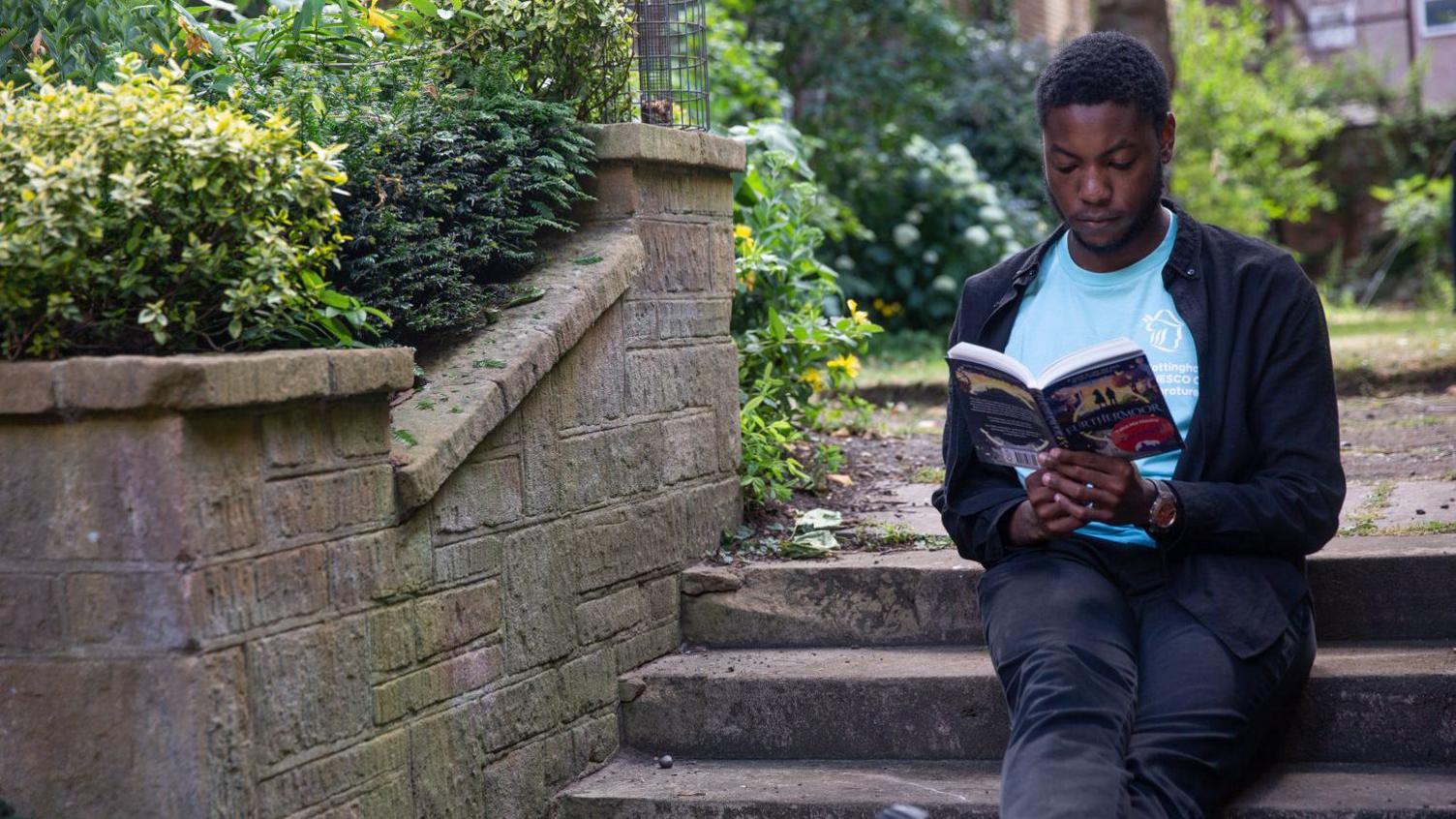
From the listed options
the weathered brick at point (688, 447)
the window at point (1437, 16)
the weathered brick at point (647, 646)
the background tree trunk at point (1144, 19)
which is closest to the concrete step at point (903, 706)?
the weathered brick at point (647, 646)

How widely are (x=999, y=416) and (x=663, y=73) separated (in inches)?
79.8

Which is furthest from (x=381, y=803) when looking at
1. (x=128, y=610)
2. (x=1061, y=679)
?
(x=1061, y=679)

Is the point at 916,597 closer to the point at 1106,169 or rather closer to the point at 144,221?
the point at 1106,169

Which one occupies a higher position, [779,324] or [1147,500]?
[779,324]

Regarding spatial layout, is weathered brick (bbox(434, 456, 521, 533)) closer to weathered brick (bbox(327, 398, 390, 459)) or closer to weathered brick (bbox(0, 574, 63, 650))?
weathered brick (bbox(327, 398, 390, 459))

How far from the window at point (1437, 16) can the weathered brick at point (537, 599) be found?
744 inches

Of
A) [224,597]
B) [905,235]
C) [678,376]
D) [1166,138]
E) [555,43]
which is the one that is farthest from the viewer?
[905,235]

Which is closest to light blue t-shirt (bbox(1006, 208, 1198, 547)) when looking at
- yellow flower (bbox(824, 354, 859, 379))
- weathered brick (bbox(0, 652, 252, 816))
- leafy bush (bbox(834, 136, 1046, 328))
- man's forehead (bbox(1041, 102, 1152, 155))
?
man's forehead (bbox(1041, 102, 1152, 155))

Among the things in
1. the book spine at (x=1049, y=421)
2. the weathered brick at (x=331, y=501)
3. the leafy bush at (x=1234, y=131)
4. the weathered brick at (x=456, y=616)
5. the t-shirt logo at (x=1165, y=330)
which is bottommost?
the weathered brick at (x=456, y=616)

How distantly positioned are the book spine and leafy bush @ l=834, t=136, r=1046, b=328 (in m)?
7.14

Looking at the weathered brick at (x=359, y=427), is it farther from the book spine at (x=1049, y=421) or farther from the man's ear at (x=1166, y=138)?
the man's ear at (x=1166, y=138)

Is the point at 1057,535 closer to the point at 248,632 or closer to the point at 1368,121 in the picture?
the point at 248,632

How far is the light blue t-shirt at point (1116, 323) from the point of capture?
307 centimetres

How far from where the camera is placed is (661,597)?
404 centimetres
